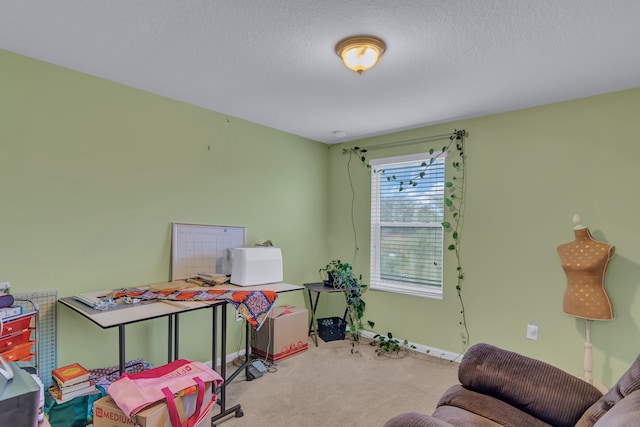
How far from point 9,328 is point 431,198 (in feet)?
10.8

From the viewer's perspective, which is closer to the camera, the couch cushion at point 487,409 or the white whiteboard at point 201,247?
the couch cushion at point 487,409

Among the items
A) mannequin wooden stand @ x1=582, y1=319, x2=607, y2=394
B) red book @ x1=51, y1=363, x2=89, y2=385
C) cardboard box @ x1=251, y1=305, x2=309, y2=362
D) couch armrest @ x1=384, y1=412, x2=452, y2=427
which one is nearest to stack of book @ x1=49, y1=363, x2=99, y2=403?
red book @ x1=51, y1=363, x2=89, y2=385

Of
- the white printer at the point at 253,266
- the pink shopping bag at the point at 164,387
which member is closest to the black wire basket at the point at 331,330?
the white printer at the point at 253,266

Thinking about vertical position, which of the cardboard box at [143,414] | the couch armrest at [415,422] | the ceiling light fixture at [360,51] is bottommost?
the cardboard box at [143,414]

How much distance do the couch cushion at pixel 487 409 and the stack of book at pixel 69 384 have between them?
1959 millimetres

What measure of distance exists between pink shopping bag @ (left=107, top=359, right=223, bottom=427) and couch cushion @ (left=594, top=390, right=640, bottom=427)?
5.31 feet

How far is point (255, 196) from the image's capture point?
3434 mm

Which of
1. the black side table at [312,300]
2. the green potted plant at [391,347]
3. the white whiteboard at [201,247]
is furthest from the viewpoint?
the black side table at [312,300]

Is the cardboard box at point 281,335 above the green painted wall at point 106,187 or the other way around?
the other way around

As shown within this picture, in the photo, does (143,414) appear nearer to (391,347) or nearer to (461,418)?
(461,418)

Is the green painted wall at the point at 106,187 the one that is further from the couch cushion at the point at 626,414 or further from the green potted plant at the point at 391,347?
the couch cushion at the point at 626,414

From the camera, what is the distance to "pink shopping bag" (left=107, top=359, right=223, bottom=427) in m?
1.51

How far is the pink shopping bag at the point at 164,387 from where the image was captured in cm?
151

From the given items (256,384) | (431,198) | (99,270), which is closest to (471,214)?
(431,198)
